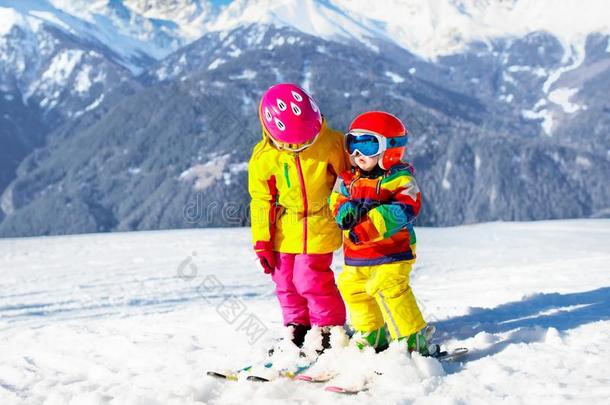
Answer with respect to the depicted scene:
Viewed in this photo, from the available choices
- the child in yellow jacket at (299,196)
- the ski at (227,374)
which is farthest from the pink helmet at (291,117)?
the ski at (227,374)

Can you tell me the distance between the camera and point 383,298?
3830 mm

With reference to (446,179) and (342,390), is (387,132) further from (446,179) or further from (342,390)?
(446,179)

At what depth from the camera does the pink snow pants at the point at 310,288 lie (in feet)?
13.8

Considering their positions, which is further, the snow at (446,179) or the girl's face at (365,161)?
the snow at (446,179)

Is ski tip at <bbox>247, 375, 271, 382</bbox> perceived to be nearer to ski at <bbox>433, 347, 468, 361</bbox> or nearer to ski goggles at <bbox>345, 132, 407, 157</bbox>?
ski at <bbox>433, 347, 468, 361</bbox>

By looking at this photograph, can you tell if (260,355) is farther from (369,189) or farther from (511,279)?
(511,279)

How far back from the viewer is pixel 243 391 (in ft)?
11.1

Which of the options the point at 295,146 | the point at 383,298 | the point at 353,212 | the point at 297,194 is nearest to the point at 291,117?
the point at 295,146

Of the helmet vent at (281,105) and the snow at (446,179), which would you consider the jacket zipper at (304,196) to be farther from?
the snow at (446,179)

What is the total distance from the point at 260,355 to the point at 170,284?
4.37 meters

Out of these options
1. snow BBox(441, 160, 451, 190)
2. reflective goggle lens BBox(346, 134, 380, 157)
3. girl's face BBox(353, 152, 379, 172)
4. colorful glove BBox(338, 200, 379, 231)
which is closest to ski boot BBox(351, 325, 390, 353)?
colorful glove BBox(338, 200, 379, 231)

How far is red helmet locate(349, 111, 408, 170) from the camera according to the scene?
3855 millimetres

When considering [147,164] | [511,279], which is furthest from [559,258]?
[147,164]

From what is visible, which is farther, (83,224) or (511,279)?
(83,224)
